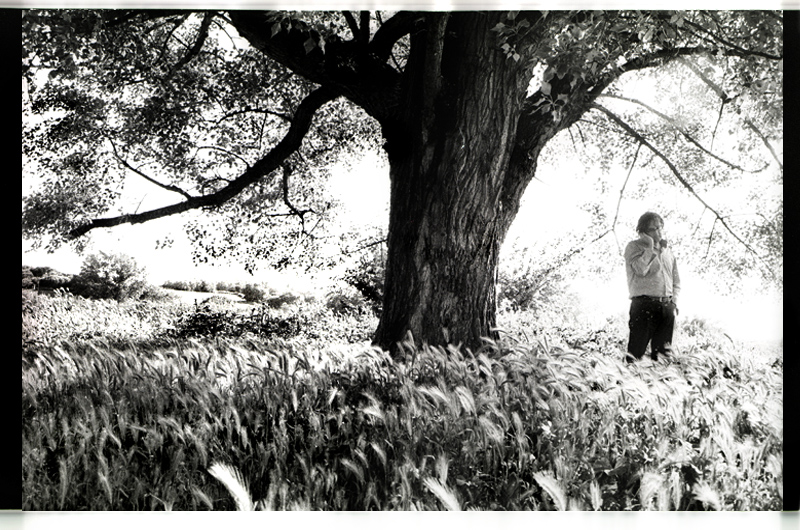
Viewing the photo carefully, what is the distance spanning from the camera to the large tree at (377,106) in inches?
128

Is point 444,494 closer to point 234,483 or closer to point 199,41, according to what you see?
point 234,483

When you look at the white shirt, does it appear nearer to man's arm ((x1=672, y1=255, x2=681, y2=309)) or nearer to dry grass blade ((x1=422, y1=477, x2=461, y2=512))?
man's arm ((x1=672, y1=255, x2=681, y2=309))

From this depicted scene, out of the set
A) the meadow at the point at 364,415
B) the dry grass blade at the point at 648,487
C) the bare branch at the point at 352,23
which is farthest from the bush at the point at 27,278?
the dry grass blade at the point at 648,487

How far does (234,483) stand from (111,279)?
3.72 feet

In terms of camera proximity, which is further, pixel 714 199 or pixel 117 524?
pixel 714 199

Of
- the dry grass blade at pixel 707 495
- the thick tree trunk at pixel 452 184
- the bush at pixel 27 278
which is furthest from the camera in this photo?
the thick tree trunk at pixel 452 184

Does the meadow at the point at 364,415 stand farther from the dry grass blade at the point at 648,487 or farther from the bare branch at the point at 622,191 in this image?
the bare branch at the point at 622,191

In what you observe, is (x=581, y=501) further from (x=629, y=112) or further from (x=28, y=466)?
(x=28, y=466)

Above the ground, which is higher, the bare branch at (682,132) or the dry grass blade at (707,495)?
the bare branch at (682,132)

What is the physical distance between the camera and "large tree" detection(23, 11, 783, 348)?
3250 mm

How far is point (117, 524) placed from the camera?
3047 millimetres

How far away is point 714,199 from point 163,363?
2.80 m

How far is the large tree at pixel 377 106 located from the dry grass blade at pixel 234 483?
0.93 meters
